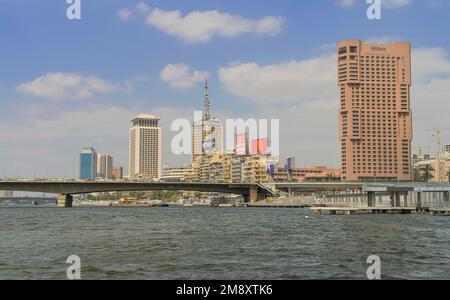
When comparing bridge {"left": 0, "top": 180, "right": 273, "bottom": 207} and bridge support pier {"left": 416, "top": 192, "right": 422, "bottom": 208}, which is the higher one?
bridge {"left": 0, "top": 180, "right": 273, "bottom": 207}

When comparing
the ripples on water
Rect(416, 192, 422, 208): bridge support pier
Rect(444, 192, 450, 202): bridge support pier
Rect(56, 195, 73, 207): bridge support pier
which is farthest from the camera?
Rect(56, 195, 73, 207): bridge support pier

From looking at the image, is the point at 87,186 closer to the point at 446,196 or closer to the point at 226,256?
the point at 446,196

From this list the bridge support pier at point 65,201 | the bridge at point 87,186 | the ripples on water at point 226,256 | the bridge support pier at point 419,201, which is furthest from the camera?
the bridge support pier at point 65,201

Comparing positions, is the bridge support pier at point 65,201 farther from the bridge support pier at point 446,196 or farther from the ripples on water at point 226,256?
the ripples on water at point 226,256

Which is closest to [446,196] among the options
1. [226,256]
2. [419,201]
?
[419,201]

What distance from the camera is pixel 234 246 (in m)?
39.6

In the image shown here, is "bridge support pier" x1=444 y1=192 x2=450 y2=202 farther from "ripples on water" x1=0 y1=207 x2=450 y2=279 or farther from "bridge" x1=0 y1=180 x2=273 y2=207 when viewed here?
"ripples on water" x1=0 y1=207 x2=450 y2=279

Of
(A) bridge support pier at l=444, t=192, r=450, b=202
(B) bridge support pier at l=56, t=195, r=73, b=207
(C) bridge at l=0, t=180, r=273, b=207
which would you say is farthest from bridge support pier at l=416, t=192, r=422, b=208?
(B) bridge support pier at l=56, t=195, r=73, b=207

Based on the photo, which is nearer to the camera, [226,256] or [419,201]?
[226,256]

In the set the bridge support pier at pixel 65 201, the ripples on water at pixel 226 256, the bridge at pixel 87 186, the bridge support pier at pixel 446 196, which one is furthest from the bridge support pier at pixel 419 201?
the bridge support pier at pixel 65 201

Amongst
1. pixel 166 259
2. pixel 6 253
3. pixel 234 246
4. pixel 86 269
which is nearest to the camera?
pixel 86 269
